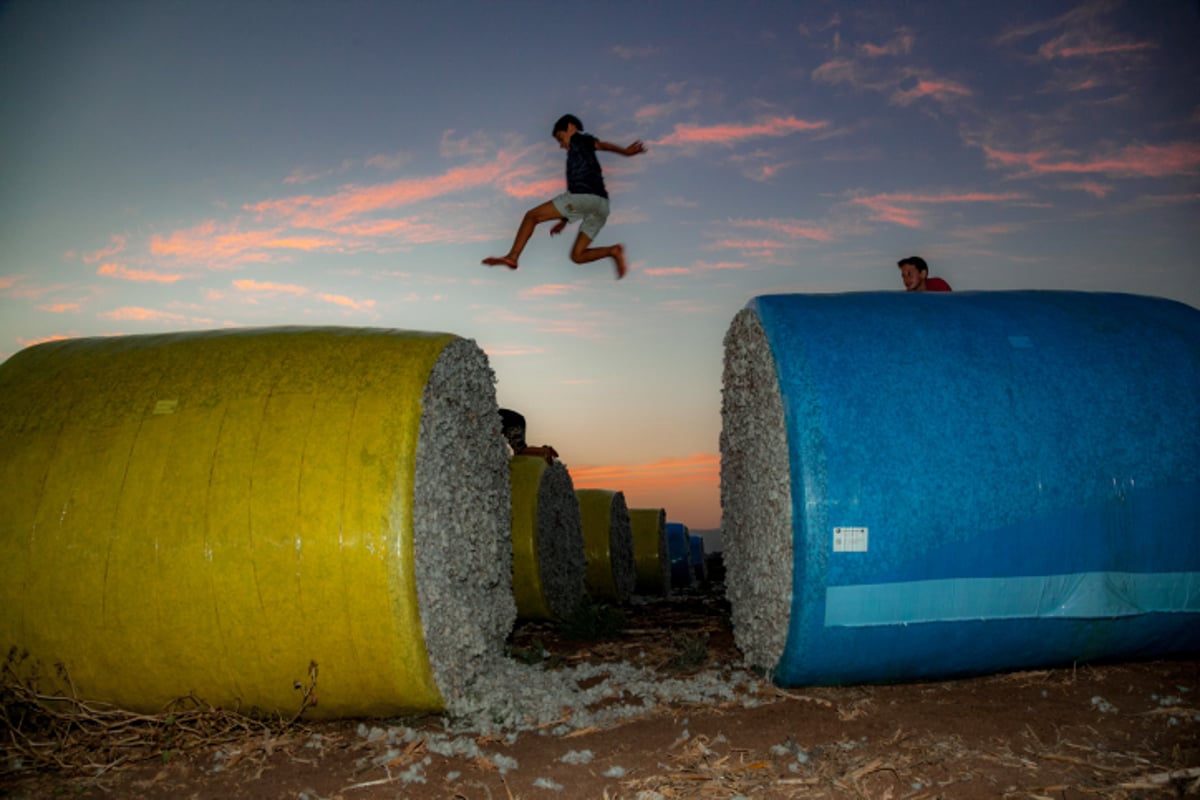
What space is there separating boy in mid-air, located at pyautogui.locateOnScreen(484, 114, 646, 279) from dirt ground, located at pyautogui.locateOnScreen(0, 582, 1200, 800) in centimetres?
375

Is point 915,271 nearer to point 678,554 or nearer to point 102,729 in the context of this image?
point 102,729

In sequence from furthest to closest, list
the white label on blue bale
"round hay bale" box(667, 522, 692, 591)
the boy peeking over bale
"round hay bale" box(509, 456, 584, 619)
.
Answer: "round hay bale" box(667, 522, 692, 591) < the boy peeking over bale < "round hay bale" box(509, 456, 584, 619) < the white label on blue bale

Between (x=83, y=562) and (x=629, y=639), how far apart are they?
519 cm

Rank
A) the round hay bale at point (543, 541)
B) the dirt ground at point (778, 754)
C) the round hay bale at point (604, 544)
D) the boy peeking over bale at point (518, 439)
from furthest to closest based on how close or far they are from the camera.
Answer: the round hay bale at point (604, 544) → the boy peeking over bale at point (518, 439) → the round hay bale at point (543, 541) → the dirt ground at point (778, 754)

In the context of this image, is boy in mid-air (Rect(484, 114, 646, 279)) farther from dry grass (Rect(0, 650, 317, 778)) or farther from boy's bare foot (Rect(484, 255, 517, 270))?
dry grass (Rect(0, 650, 317, 778))

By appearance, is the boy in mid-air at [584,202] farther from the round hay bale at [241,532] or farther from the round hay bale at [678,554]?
the round hay bale at [678,554]

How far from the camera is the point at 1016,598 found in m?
4.65

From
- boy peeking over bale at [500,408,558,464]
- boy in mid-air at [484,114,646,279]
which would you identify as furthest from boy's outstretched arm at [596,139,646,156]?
boy peeking over bale at [500,408,558,464]

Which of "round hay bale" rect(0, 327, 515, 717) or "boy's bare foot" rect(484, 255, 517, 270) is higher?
"boy's bare foot" rect(484, 255, 517, 270)

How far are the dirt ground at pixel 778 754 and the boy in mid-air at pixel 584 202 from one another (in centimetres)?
375

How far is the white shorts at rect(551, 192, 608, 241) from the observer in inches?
271

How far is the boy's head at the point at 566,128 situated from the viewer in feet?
23.3

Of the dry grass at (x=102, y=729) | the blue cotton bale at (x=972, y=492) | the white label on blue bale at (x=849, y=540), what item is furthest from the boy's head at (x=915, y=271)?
the dry grass at (x=102, y=729)

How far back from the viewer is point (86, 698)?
4465 mm
